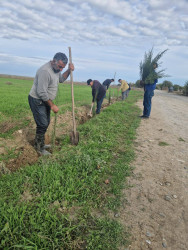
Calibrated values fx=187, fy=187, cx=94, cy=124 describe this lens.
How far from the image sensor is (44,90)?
3.53m

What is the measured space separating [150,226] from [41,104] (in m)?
2.85

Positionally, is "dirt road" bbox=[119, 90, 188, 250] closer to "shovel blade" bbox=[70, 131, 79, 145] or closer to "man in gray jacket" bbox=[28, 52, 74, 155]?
"shovel blade" bbox=[70, 131, 79, 145]

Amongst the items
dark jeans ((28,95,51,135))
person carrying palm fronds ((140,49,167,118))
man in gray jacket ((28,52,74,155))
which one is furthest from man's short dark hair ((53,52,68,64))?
person carrying palm fronds ((140,49,167,118))

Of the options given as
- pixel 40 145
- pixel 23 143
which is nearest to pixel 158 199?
pixel 40 145

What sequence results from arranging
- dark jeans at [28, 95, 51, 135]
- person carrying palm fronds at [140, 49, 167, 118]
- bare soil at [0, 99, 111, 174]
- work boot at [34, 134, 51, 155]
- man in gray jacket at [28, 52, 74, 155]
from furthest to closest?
person carrying palm fronds at [140, 49, 167, 118] → work boot at [34, 134, 51, 155] → dark jeans at [28, 95, 51, 135] → man in gray jacket at [28, 52, 74, 155] → bare soil at [0, 99, 111, 174]

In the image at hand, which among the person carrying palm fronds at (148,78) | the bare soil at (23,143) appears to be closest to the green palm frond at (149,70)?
the person carrying palm fronds at (148,78)

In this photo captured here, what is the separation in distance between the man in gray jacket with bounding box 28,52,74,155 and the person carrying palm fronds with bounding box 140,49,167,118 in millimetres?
5009

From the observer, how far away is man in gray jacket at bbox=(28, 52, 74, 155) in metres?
3.52

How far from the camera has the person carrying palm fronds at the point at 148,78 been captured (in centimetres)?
770

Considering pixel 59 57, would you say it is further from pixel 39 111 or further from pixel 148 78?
pixel 148 78

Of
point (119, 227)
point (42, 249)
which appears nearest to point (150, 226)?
point (119, 227)

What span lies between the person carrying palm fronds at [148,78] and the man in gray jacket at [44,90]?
501 cm

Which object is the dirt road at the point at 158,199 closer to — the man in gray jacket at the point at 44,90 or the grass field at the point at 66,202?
the grass field at the point at 66,202

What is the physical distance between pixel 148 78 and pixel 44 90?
5433 millimetres
